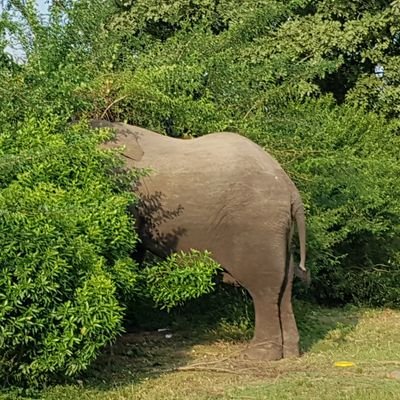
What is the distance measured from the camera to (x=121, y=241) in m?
5.76

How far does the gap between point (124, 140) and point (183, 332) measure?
235 cm

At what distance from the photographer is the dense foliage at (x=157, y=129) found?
5.23 metres

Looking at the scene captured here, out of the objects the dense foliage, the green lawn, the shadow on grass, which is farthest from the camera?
the shadow on grass

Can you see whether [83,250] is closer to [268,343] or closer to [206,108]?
[268,343]

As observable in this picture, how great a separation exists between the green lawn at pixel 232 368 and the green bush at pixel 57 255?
1.49 ft

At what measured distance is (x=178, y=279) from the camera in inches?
248

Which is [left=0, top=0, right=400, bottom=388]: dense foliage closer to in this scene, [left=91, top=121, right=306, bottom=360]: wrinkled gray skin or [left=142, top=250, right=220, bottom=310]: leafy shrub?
[left=142, top=250, right=220, bottom=310]: leafy shrub

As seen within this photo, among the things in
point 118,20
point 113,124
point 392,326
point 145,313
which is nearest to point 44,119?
point 113,124

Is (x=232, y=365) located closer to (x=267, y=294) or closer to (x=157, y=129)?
(x=267, y=294)

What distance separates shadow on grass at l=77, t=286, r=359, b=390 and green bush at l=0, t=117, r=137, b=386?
2.37ft

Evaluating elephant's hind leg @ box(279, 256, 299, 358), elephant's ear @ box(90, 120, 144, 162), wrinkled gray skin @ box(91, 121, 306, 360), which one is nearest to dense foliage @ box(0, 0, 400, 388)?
elephant's ear @ box(90, 120, 144, 162)

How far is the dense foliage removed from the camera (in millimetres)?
5227

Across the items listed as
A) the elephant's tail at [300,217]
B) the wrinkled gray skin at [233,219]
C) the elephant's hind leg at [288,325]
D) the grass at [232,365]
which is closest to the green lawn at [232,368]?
the grass at [232,365]

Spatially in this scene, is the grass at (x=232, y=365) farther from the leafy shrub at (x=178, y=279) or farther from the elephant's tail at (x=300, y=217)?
the elephant's tail at (x=300, y=217)
